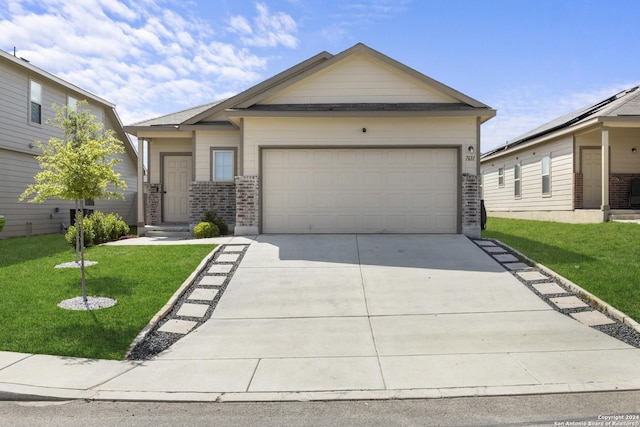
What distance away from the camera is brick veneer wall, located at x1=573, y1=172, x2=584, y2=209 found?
16938 millimetres

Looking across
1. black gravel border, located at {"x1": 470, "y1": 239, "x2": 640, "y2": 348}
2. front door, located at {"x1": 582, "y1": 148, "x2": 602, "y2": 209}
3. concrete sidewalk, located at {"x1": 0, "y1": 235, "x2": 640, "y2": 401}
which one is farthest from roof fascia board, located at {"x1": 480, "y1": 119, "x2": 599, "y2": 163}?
concrete sidewalk, located at {"x1": 0, "y1": 235, "x2": 640, "y2": 401}

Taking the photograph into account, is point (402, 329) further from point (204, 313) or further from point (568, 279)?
point (568, 279)

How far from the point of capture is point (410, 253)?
10.7 m

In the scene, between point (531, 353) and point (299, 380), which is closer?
point (299, 380)

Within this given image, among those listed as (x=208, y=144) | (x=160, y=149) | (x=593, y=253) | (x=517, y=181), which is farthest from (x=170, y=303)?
(x=517, y=181)

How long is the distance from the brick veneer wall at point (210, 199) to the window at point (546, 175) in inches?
508

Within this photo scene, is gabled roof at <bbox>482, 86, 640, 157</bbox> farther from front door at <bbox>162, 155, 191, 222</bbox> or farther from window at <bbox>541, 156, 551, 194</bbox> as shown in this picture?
front door at <bbox>162, 155, 191, 222</bbox>

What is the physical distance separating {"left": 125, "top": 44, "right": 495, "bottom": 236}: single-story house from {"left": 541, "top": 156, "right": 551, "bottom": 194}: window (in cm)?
820

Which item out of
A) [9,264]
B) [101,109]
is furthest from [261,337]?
[101,109]

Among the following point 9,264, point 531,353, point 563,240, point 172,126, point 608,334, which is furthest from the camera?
point 172,126

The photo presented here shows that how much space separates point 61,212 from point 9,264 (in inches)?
373

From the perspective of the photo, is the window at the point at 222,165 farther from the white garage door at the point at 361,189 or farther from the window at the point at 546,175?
the window at the point at 546,175

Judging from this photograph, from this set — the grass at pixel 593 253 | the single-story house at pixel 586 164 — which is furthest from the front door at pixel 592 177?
the grass at pixel 593 253

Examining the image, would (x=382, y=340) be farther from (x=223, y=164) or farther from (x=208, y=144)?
(x=208, y=144)
